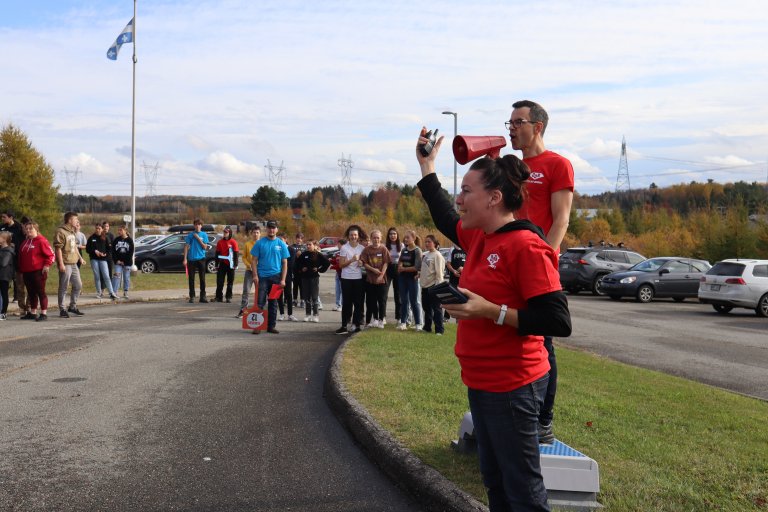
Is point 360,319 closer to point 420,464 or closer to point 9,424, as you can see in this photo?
point 9,424

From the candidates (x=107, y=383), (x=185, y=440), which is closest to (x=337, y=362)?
(x=107, y=383)

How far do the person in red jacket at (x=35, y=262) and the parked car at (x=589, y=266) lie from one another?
18.8m

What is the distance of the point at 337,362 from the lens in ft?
31.4

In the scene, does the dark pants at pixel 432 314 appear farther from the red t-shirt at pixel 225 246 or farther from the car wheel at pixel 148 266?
the car wheel at pixel 148 266

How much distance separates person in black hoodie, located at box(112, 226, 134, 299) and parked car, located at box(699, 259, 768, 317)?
1648cm

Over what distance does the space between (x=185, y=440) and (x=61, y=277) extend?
10769 mm

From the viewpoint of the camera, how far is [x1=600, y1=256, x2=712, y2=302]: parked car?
25219mm

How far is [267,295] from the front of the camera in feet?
46.1

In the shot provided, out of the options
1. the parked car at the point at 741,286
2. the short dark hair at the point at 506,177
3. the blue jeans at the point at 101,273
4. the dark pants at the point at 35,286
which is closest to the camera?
the short dark hair at the point at 506,177

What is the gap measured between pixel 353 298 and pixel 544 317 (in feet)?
36.0

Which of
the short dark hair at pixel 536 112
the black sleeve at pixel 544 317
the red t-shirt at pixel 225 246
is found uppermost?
the short dark hair at pixel 536 112

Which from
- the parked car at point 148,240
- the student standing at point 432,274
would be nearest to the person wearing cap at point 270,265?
the student standing at point 432,274

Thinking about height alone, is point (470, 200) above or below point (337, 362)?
above

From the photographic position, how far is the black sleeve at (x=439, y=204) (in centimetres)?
405
